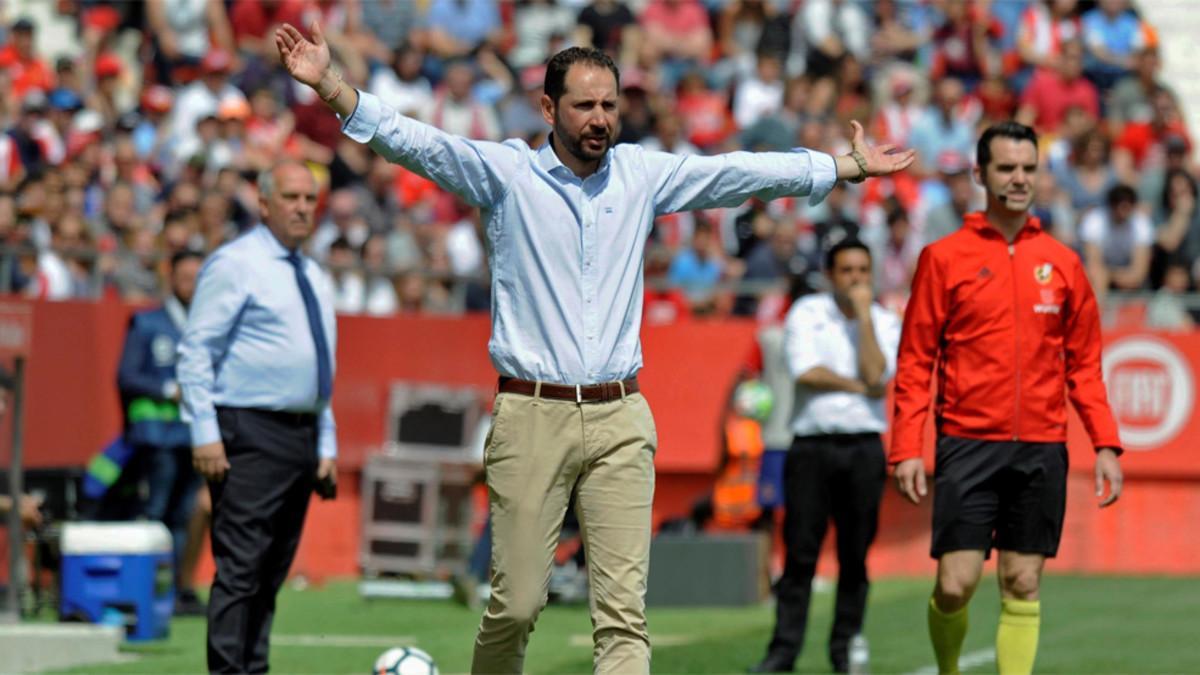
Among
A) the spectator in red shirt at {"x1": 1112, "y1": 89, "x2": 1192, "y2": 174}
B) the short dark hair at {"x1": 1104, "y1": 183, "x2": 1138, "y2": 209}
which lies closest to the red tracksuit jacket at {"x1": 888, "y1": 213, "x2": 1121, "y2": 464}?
the short dark hair at {"x1": 1104, "y1": 183, "x2": 1138, "y2": 209}

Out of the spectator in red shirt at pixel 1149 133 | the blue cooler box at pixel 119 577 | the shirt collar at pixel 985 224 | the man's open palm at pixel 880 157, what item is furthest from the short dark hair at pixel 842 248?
the spectator in red shirt at pixel 1149 133

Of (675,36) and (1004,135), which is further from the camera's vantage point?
(675,36)

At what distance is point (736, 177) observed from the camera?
7.43 meters

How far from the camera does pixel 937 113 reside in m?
21.8

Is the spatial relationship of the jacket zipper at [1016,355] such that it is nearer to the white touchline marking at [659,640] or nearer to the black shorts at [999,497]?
the black shorts at [999,497]

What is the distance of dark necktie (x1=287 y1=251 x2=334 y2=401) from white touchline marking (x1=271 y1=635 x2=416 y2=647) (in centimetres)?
316

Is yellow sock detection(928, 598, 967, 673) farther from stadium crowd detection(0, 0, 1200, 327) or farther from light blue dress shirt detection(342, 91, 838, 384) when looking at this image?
stadium crowd detection(0, 0, 1200, 327)

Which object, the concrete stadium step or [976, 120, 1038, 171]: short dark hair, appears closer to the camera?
[976, 120, 1038, 171]: short dark hair

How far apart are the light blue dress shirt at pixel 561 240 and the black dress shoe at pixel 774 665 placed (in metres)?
3.88

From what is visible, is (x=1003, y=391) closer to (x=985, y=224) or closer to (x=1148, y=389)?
(x=985, y=224)

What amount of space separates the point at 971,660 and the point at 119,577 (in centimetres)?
483

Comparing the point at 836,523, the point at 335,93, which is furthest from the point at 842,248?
the point at 335,93

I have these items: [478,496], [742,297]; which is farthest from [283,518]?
[742,297]

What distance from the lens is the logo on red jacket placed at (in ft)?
55.9
